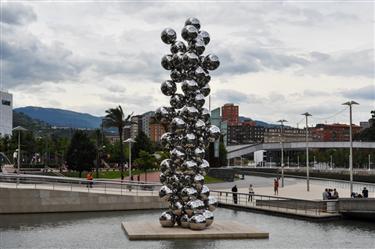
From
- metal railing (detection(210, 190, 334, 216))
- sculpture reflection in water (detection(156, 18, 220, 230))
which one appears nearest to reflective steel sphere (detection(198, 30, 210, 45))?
sculpture reflection in water (detection(156, 18, 220, 230))

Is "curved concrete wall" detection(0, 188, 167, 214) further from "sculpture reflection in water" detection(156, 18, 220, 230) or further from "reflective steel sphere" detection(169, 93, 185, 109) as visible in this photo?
"reflective steel sphere" detection(169, 93, 185, 109)

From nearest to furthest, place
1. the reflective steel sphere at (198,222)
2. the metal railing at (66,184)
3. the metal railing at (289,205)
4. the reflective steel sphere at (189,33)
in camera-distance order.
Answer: the reflective steel sphere at (198,222)
the reflective steel sphere at (189,33)
the metal railing at (289,205)
the metal railing at (66,184)

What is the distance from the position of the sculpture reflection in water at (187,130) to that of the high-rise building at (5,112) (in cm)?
15042

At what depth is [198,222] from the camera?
2661 centimetres

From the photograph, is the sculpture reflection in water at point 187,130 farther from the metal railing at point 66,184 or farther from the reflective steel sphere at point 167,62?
the metal railing at point 66,184

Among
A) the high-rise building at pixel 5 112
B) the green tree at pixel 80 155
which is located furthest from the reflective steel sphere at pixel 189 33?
the high-rise building at pixel 5 112

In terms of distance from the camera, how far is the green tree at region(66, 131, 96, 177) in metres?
71.1

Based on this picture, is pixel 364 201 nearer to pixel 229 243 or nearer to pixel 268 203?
pixel 268 203

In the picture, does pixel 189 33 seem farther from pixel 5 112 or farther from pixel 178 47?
pixel 5 112

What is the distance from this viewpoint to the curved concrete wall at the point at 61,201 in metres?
37.7

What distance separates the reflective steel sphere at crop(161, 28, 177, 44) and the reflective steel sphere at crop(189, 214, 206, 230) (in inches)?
323

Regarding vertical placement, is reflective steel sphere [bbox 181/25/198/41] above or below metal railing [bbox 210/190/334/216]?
above

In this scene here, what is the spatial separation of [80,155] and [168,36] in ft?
147

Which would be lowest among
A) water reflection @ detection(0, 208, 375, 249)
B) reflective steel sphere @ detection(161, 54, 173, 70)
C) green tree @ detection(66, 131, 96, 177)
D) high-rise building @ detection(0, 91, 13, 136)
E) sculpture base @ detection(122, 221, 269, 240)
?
water reflection @ detection(0, 208, 375, 249)
